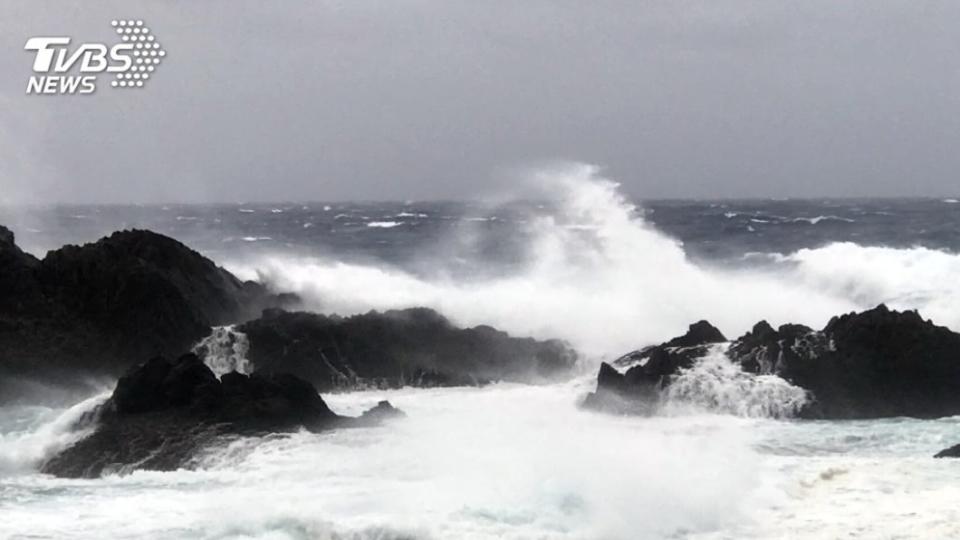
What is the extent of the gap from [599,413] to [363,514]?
7323mm

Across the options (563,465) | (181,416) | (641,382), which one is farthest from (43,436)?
(641,382)

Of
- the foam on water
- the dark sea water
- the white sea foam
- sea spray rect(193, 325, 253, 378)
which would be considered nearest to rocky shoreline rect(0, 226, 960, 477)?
sea spray rect(193, 325, 253, 378)

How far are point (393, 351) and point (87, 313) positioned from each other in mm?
6400

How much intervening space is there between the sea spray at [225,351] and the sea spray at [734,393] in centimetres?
859

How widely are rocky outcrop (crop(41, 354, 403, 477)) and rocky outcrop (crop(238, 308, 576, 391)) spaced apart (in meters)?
4.02

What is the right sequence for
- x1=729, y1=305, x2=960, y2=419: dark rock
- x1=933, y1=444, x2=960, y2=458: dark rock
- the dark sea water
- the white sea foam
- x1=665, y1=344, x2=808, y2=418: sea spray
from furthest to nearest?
the white sea foam < the dark sea water < x1=665, y1=344, x2=808, y2=418: sea spray < x1=729, y1=305, x2=960, y2=419: dark rock < x1=933, y1=444, x2=960, y2=458: dark rock

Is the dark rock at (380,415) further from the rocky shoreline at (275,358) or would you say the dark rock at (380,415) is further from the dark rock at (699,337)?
the dark rock at (699,337)

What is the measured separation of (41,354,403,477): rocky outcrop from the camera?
1542cm

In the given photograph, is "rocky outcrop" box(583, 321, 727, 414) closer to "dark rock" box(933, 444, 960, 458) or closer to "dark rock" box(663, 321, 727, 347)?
"dark rock" box(663, 321, 727, 347)

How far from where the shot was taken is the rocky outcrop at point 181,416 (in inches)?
607

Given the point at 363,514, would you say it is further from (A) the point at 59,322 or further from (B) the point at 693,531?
(A) the point at 59,322

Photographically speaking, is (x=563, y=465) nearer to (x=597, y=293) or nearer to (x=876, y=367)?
(x=876, y=367)

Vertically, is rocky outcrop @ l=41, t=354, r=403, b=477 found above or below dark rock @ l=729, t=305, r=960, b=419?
below

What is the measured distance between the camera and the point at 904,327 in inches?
741
